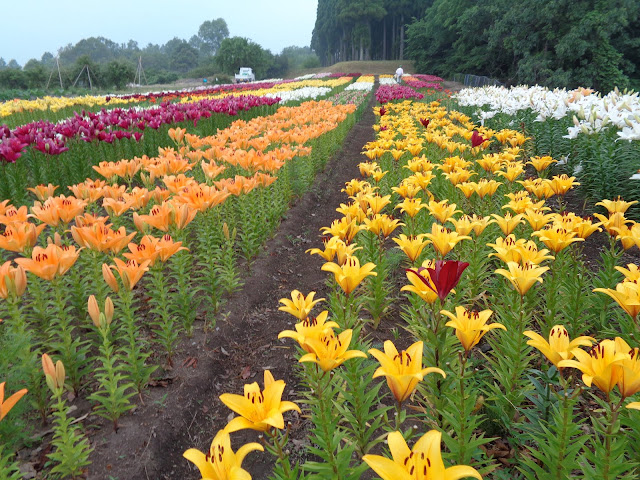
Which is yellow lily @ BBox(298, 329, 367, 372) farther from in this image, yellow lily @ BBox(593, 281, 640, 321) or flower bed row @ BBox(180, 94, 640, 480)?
yellow lily @ BBox(593, 281, 640, 321)

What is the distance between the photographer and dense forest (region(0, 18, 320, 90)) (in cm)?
4047

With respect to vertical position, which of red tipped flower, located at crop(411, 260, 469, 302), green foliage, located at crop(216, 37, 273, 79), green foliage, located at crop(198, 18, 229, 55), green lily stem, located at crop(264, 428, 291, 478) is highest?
green foliage, located at crop(198, 18, 229, 55)

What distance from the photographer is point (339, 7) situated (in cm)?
7294

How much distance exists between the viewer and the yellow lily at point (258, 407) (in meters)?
1.28

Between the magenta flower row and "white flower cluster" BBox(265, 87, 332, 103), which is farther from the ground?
"white flower cluster" BBox(265, 87, 332, 103)

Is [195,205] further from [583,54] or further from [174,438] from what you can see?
[583,54]

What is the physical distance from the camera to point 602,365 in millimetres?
1355

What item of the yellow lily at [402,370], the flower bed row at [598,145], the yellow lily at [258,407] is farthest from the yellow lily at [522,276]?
the flower bed row at [598,145]

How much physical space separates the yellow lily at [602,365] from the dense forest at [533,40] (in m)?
35.4

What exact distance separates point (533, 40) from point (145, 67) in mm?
90049

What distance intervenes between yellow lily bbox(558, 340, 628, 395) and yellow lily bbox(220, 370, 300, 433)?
38.2 inches

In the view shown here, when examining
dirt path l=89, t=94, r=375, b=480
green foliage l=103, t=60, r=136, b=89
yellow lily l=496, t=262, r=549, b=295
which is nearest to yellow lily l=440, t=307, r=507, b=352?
yellow lily l=496, t=262, r=549, b=295

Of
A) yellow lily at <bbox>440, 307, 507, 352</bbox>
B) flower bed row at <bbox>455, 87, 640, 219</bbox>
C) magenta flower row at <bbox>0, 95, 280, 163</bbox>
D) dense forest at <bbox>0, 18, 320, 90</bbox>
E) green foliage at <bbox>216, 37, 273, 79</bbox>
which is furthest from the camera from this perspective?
green foliage at <bbox>216, 37, 273, 79</bbox>

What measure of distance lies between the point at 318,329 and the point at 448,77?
191 feet
